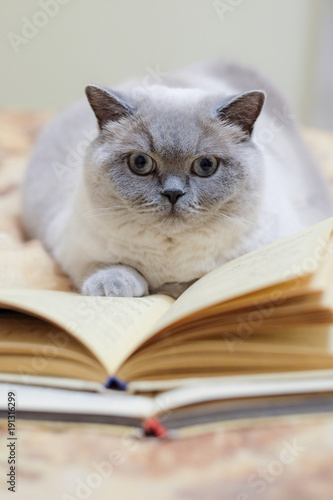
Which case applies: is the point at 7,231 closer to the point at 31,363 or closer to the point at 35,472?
the point at 31,363

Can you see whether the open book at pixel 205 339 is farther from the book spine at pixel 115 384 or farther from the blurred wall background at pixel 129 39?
the blurred wall background at pixel 129 39

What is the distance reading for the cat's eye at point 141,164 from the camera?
1.26m

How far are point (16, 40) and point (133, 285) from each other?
7.24ft

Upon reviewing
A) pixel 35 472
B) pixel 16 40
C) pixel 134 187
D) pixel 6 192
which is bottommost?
pixel 35 472

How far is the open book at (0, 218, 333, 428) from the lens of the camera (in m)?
0.89

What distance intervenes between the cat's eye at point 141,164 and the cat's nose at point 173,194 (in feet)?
0.26

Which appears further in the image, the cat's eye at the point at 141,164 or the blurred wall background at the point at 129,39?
the blurred wall background at the point at 129,39

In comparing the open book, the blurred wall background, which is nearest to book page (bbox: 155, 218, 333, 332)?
the open book

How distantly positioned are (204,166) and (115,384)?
0.57 metres

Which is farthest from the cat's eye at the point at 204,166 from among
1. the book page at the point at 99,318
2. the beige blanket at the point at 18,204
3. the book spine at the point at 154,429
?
the book spine at the point at 154,429

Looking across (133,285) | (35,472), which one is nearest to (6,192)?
(133,285)

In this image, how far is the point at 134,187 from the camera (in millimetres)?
1253

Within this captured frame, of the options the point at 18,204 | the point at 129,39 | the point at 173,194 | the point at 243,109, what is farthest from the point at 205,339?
the point at 129,39

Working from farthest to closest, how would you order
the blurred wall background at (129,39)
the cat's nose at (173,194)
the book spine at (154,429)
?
1. the blurred wall background at (129,39)
2. the cat's nose at (173,194)
3. the book spine at (154,429)
